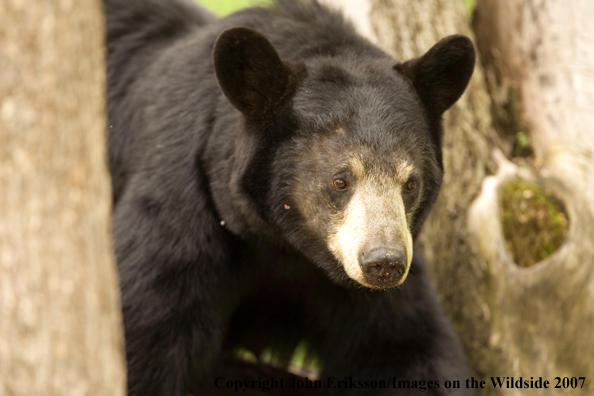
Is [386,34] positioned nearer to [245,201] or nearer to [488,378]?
[245,201]

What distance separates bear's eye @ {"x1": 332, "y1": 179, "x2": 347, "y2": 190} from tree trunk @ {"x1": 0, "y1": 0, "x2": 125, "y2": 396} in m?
1.71

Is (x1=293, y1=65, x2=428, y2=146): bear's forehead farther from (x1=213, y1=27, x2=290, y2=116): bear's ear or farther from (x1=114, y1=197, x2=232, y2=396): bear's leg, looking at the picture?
(x1=114, y1=197, x2=232, y2=396): bear's leg

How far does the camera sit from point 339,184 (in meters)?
3.77

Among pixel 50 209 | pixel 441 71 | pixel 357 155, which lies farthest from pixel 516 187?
pixel 50 209

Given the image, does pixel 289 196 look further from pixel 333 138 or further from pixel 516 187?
pixel 516 187

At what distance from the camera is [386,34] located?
559 centimetres

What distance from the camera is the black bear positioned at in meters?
3.77

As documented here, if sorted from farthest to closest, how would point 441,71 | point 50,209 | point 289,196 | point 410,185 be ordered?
point 441,71, point 289,196, point 410,185, point 50,209

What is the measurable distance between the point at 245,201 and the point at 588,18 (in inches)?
137

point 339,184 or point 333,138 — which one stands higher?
point 333,138

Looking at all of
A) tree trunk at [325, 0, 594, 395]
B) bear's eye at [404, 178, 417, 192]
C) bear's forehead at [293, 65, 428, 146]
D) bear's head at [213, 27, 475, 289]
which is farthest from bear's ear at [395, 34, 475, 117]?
tree trunk at [325, 0, 594, 395]

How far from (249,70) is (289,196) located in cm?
71

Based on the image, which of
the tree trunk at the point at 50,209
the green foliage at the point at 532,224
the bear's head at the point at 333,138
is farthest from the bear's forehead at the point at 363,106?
the tree trunk at the point at 50,209

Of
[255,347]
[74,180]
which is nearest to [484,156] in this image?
[255,347]
